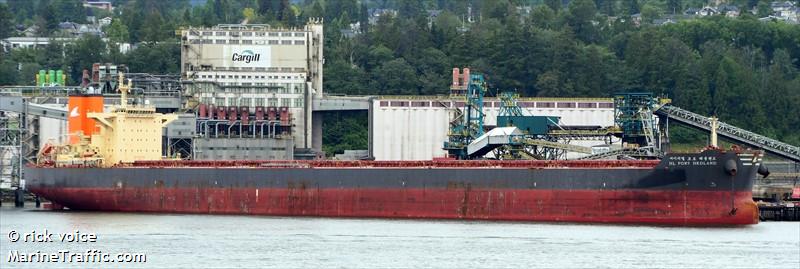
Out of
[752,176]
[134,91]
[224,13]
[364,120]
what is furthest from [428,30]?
[752,176]

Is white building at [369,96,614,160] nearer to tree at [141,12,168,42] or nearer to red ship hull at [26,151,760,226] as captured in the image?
red ship hull at [26,151,760,226]

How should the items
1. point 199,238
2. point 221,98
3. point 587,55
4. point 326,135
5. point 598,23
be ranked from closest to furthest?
point 199,238, point 221,98, point 326,135, point 587,55, point 598,23

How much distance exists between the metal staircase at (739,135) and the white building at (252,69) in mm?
17134

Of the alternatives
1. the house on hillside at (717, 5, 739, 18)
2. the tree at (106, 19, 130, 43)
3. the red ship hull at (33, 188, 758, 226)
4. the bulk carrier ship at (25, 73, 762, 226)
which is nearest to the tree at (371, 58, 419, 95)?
the tree at (106, 19, 130, 43)

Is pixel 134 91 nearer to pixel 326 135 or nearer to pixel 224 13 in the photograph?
pixel 326 135

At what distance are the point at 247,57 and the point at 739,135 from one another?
2287cm

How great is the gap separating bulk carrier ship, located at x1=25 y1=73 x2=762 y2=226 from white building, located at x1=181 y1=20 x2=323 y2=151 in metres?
13.3

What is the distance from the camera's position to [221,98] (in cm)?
9569

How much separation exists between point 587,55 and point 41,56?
3248cm

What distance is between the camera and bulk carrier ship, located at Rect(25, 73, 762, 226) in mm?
72500

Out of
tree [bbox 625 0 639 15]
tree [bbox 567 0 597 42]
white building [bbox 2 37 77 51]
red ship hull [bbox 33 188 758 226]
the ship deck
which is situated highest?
tree [bbox 625 0 639 15]

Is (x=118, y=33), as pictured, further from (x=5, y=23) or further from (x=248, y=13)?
(x=248, y=13)

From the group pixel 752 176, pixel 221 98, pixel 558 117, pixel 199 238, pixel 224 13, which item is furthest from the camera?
pixel 224 13

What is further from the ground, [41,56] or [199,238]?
[41,56]
